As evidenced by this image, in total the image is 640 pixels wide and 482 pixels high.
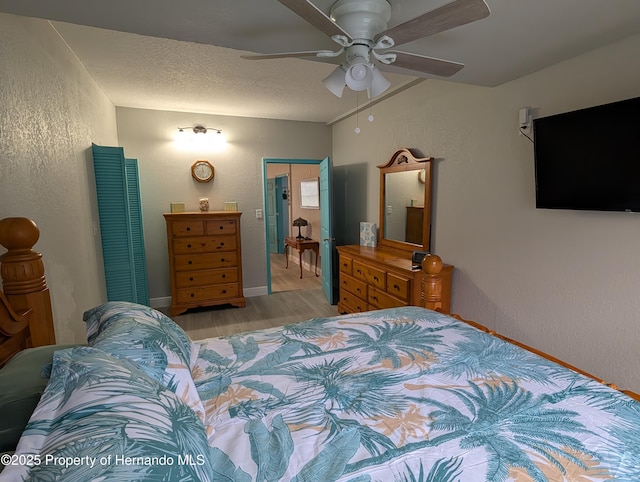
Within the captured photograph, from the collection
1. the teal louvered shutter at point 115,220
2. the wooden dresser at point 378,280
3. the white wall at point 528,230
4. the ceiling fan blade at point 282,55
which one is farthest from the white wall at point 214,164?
the ceiling fan blade at point 282,55

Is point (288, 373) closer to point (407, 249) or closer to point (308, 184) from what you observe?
point (407, 249)

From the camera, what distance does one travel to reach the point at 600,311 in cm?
189

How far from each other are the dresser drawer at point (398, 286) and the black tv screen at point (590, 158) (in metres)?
1.14

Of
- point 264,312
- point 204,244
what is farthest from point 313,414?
point 204,244

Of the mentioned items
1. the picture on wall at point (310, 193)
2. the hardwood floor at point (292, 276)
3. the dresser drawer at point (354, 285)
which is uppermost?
the picture on wall at point (310, 193)

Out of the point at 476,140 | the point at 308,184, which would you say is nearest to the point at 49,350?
the point at 476,140

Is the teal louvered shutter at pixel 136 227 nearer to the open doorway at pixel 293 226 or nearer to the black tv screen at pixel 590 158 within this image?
the open doorway at pixel 293 226

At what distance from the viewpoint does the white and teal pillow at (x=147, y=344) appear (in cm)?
97

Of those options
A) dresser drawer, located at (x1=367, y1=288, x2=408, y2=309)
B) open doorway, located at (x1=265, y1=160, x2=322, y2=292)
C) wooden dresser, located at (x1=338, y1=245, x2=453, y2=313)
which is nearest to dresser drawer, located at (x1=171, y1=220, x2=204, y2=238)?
open doorway, located at (x1=265, y1=160, x2=322, y2=292)

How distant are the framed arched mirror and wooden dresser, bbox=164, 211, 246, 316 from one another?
1851mm

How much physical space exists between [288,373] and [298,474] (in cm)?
48

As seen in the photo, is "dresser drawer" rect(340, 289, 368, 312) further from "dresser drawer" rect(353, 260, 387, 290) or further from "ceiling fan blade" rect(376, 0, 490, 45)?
"ceiling fan blade" rect(376, 0, 490, 45)

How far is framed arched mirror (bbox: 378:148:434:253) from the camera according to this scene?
3099 millimetres

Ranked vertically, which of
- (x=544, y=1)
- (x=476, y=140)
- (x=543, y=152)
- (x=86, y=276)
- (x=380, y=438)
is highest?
(x=544, y=1)
